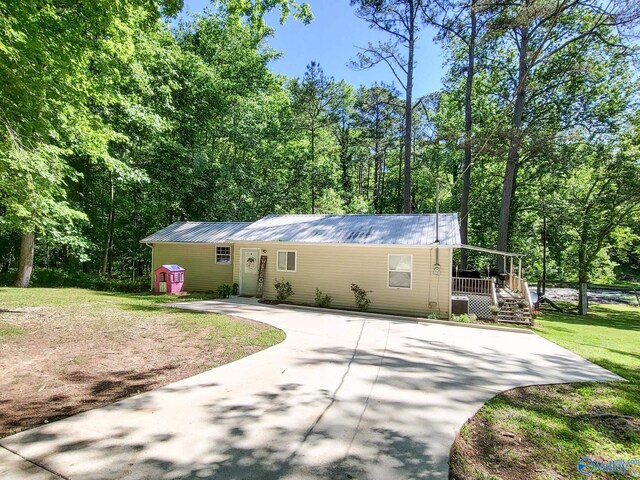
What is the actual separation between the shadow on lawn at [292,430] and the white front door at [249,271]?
9.34m

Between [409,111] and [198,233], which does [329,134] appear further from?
[198,233]

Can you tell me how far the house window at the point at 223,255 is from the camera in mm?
15930

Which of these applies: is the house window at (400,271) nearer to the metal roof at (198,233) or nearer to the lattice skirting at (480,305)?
the lattice skirting at (480,305)

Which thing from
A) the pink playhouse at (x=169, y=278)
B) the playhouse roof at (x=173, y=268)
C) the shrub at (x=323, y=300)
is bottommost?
the shrub at (x=323, y=300)

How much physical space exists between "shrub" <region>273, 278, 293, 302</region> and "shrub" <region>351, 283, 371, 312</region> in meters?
2.65

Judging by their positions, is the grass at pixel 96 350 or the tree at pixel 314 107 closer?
the grass at pixel 96 350

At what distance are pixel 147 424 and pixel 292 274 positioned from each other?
1020 centimetres

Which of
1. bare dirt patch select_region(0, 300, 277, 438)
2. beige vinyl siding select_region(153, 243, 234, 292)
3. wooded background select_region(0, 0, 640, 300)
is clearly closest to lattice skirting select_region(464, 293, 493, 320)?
wooded background select_region(0, 0, 640, 300)

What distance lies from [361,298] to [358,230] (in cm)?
276

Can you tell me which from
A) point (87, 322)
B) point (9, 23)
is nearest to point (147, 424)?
point (87, 322)

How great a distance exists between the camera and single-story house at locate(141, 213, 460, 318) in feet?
38.7

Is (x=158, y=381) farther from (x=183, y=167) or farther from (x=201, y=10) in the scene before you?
(x=201, y=10)

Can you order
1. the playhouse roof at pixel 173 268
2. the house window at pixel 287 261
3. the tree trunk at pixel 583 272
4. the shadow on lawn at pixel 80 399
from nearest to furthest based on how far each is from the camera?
1. the shadow on lawn at pixel 80 399
2. the house window at pixel 287 261
3. the playhouse roof at pixel 173 268
4. the tree trunk at pixel 583 272

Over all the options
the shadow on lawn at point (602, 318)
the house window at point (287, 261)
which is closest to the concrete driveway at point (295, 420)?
the house window at point (287, 261)
